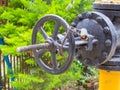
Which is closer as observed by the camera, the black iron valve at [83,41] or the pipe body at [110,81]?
the black iron valve at [83,41]

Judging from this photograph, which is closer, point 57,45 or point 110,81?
point 57,45

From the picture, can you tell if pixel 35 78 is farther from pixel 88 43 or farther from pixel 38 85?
pixel 88 43

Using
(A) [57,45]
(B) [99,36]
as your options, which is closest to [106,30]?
(B) [99,36]

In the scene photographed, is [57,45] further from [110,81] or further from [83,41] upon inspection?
[110,81]

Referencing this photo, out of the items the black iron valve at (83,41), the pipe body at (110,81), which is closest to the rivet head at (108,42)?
the black iron valve at (83,41)

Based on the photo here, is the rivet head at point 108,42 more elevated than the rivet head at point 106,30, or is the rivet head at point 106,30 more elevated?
the rivet head at point 106,30

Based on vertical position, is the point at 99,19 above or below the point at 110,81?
above

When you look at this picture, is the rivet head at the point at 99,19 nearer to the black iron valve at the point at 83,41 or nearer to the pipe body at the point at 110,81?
the black iron valve at the point at 83,41

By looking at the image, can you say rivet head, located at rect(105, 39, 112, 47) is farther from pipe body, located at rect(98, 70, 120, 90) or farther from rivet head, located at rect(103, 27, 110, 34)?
pipe body, located at rect(98, 70, 120, 90)

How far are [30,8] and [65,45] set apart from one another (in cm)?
228

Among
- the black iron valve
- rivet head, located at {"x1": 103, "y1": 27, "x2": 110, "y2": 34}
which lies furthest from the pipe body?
rivet head, located at {"x1": 103, "y1": 27, "x2": 110, "y2": 34}

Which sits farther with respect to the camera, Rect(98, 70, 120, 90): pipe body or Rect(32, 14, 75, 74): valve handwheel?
Rect(98, 70, 120, 90): pipe body

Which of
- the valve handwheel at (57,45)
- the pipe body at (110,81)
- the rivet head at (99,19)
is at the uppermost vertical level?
the rivet head at (99,19)

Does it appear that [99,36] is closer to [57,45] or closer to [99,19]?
[99,19]
